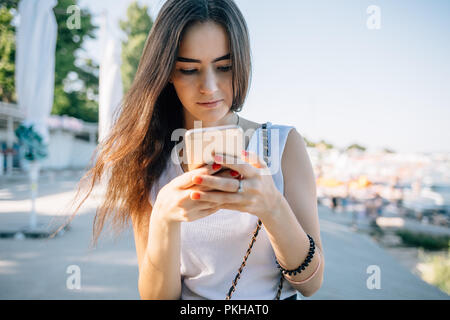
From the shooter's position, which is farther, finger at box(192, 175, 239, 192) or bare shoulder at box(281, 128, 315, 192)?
bare shoulder at box(281, 128, 315, 192)

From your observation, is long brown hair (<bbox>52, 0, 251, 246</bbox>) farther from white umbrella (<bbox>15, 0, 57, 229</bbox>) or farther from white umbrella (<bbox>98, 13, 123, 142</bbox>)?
white umbrella (<bbox>98, 13, 123, 142</bbox>)

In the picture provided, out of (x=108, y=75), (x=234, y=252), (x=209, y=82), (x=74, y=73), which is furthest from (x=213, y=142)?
(x=74, y=73)

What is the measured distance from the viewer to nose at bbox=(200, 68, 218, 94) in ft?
3.79


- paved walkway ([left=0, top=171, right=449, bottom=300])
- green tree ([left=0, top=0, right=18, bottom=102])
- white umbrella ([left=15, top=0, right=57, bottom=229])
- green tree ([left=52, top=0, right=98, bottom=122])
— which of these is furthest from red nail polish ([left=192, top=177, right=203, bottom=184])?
green tree ([left=52, top=0, right=98, bottom=122])

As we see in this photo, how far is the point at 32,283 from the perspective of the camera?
9.12ft

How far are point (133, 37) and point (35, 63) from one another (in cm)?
1717

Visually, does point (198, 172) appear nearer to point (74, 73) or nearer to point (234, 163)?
point (234, 163)

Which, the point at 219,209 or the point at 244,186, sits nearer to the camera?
the point at 244,186

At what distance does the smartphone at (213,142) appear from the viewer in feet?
2.60

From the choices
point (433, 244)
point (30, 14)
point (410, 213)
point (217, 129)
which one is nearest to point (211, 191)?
point (217, 129)

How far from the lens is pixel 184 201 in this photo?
2.88 ft

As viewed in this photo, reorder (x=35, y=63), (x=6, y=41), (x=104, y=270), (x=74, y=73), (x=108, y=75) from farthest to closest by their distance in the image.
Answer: (x=74, y=73), (x=6, y=41), (x=108, y=75), (x=35, y=63), (x=104, y=270)

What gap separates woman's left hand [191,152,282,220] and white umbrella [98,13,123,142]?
547cm
